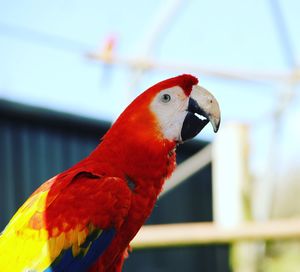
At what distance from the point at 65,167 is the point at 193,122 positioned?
9.37ft

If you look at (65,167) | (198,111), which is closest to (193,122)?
(198,111)

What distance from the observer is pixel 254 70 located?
4.02 m

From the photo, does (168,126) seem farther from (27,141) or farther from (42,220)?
(27,141)

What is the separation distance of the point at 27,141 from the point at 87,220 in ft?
9.09

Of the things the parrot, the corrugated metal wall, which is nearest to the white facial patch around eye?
the parrot

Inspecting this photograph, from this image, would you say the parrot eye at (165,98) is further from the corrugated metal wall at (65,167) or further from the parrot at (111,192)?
the corrugated metal wall at (65,167)

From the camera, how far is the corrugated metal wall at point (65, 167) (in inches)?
166

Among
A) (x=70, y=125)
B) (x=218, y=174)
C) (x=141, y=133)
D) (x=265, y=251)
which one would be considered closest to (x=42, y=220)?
(x=141, y=133)

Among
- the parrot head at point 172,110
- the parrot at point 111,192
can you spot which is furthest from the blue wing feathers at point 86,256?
the parrot head at point 172,110

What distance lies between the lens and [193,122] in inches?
66.6

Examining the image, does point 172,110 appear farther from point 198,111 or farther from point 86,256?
point 86,256

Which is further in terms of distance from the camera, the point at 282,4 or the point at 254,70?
the point at 282,4

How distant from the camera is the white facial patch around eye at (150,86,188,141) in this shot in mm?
1695

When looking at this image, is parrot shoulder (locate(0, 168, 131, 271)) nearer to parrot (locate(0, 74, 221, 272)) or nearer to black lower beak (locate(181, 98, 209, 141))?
parrot (locate(0, 74, 221, 272))
